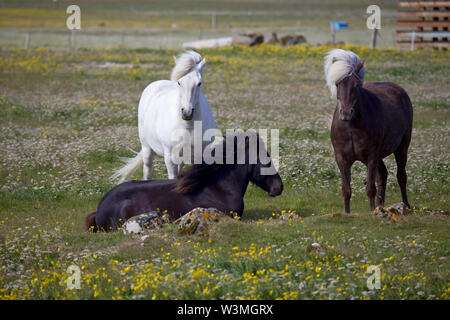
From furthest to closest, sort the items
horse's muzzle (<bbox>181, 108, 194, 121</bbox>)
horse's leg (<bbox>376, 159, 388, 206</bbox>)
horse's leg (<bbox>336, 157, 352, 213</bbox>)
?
horse's leg (<bbox>376, 159, 388, 206</bbox>) → horse's muzzle (<bbox>181, 108, 194, 121</bbox>) → horse's leg (<bbox>336, 157, 352, 213</bbox>)

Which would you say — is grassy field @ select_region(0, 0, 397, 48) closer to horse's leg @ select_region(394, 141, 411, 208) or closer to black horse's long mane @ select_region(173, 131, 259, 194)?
horse's leg @ select_region(394, 141, 411, 208)

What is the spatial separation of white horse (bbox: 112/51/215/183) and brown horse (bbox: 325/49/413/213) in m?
2.79

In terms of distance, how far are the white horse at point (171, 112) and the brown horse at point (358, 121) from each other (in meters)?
2.79

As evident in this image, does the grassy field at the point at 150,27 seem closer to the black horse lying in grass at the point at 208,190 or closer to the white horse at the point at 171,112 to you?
the white horse at the point at 171,112

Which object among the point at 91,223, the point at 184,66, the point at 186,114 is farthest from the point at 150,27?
the point at 91,223

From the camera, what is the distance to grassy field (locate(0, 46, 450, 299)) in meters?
8.21

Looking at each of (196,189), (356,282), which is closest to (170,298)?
(356,282)

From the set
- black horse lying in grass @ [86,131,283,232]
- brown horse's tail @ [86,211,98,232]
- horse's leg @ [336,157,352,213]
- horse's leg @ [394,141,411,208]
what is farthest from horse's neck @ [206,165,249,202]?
horse's leg @ [394,141,411,208]

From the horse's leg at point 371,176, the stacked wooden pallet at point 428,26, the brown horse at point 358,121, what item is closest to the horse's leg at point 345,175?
the brown horse at point 358,121

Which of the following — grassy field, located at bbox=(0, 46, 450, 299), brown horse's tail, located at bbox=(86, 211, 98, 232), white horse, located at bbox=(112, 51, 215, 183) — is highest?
white horse, located at bbox=(112, 51, 215, 183)

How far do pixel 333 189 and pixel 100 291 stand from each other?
8.39 meters

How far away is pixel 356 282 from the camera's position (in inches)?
→ 317

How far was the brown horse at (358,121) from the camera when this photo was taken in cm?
1172
